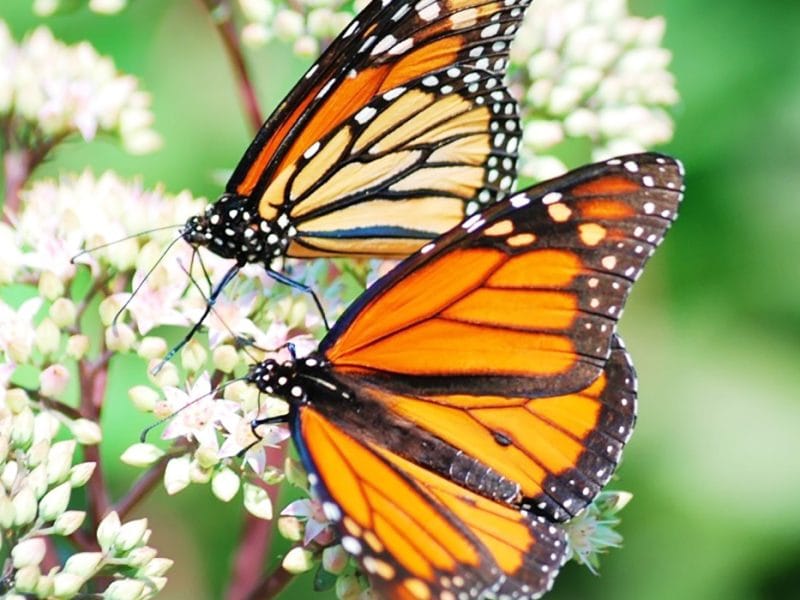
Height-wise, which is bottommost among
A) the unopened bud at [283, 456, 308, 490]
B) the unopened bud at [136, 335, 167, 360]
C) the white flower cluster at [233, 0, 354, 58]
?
the unopened bud at [283, 456, 308, 490]

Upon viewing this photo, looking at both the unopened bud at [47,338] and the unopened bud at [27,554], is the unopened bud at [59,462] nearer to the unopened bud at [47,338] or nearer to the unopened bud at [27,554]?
the unopened bud at [27,554]

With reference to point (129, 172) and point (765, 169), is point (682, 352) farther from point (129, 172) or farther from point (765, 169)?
point (129, 172)

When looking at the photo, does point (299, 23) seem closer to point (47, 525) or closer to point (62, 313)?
point (62, 313)

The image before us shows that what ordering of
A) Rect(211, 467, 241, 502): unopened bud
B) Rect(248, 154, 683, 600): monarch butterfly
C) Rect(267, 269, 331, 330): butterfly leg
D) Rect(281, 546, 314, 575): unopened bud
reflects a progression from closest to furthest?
Rect(248, 154, 683, 600): monarch butterfly → Rect(281, 546, 314, 575): unopened bud → Rect(211, 467, 241, 502): unopened bud → Rect(267, 269, 331, 330): butterfly leg

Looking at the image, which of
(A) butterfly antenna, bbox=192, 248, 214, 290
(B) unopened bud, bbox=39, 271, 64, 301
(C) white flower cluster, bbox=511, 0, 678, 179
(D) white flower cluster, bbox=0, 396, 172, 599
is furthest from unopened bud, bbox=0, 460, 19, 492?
(C) white flower cluster, bbox=511, 0, 678, 179

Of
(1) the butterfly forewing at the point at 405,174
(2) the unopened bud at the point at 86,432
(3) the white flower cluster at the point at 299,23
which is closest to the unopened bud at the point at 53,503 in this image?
(2) the unopened bud at the point at 86,432

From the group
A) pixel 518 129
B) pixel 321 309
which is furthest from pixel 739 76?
pixel 321 309

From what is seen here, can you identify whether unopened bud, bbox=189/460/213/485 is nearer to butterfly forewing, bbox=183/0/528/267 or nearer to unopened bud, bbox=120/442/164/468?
unopened bud, bbox=120/442/164/468
